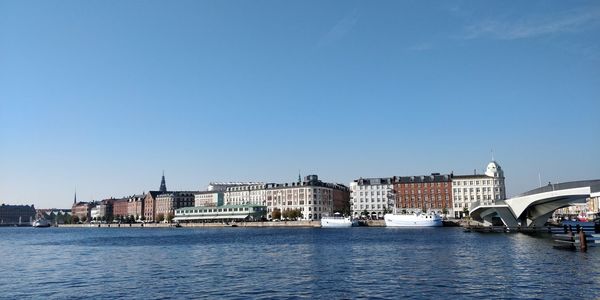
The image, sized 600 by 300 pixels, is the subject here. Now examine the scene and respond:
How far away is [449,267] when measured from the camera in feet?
149

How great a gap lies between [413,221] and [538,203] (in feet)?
207

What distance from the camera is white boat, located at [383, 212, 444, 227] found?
159m

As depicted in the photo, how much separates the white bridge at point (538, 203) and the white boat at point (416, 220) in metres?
21.4

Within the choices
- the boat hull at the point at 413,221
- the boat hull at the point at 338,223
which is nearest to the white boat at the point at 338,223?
the boat hull at the point at 338,223

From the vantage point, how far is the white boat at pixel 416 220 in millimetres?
159375

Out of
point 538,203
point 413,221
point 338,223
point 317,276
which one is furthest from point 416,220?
point 317,276

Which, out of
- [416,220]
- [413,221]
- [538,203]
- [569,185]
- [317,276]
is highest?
[569,185]

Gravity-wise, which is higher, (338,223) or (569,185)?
(569,185)

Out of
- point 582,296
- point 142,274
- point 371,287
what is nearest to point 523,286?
point 582,296

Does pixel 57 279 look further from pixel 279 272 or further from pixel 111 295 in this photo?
pixel 279 272

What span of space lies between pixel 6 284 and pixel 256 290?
2098cm

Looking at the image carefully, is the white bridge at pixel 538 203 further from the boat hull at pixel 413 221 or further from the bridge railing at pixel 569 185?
the boat hull at pixel 413 221

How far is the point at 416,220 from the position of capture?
161125mm

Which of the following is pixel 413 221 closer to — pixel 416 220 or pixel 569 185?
pixel 416 220
